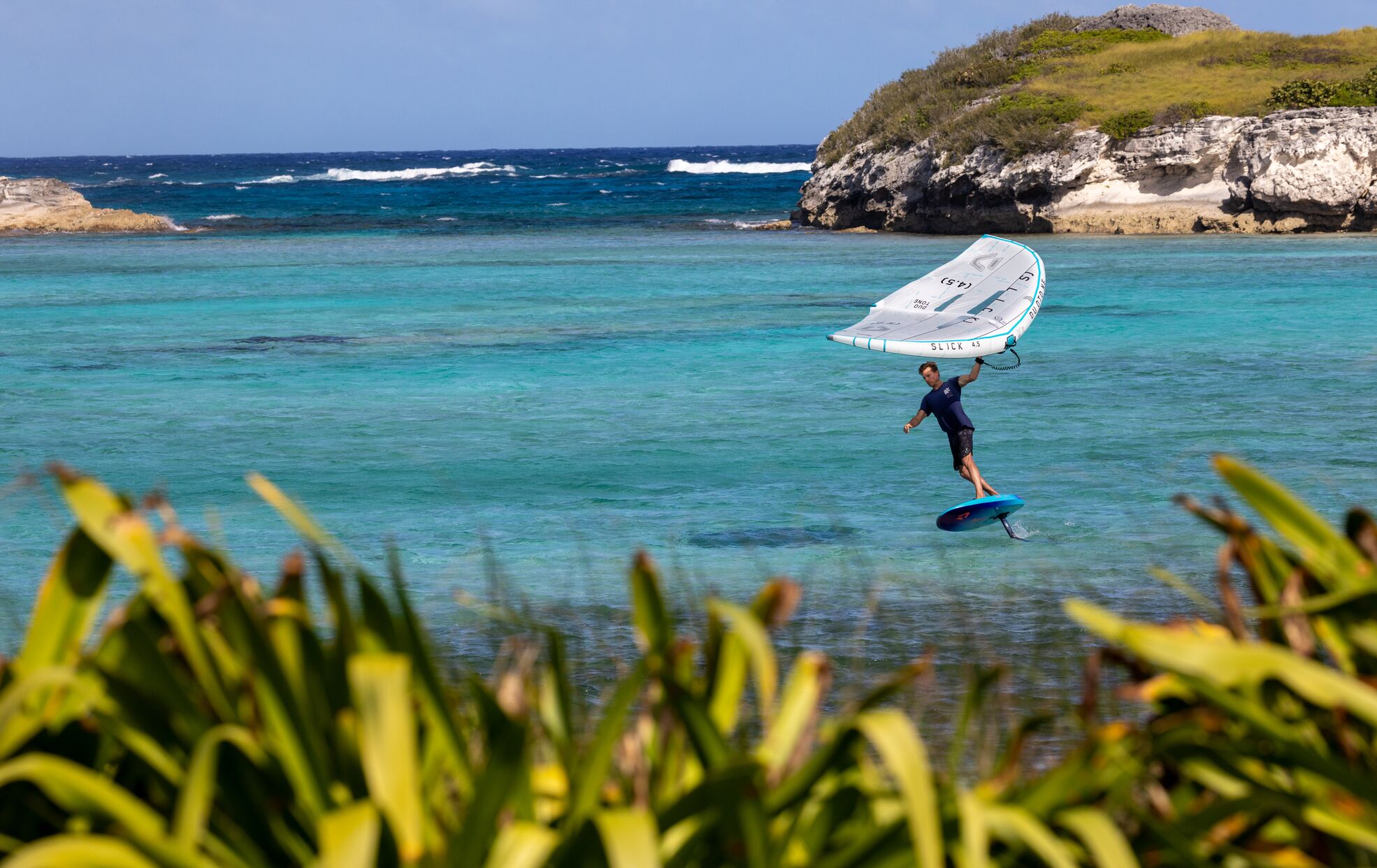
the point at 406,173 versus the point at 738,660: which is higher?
the point at 406,173

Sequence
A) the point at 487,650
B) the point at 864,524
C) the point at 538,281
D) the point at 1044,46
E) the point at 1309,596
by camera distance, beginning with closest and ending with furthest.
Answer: the point at 1309,596
the point at 487,650
the point at 864,524
the point at 538,281
the point at 1044,46

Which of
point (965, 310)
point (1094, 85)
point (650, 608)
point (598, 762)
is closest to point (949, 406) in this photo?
point (965, 310)

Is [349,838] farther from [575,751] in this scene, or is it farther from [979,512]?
[979,512]

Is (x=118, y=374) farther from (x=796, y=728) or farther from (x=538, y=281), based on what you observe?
(x=796, y=728)

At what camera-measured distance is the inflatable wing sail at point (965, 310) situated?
483 inches

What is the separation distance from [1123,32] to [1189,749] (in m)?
64.8

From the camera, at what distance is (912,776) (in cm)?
242

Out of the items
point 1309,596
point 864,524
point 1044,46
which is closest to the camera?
point 1309,596

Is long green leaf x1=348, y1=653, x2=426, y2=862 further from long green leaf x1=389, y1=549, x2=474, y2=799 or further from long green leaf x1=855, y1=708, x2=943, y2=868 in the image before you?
long green leaf x1=855, y1=708, x2=943, y2=868

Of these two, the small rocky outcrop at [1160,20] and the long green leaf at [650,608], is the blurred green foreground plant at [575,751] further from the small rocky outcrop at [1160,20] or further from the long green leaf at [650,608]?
the small rocky outcrop at [1160,20]

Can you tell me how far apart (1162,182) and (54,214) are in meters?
44.6

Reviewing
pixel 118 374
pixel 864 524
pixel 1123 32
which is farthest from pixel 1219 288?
pixel 1123 32

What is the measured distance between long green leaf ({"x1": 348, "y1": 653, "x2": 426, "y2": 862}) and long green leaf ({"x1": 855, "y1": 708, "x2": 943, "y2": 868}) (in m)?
0.85

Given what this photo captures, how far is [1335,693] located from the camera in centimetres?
249
